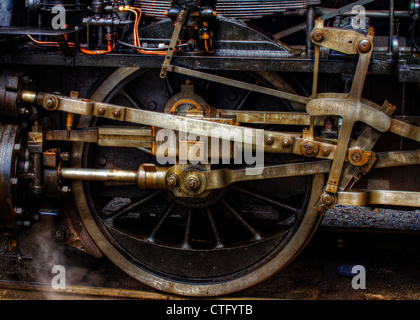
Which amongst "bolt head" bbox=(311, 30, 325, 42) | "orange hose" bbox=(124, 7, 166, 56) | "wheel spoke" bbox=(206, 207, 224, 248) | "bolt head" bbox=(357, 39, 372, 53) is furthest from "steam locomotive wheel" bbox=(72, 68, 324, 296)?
"bolt head" bbox=(357, 39, 372, 53)

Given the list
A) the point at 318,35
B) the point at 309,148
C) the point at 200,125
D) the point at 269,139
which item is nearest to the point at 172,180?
the point at 200,125

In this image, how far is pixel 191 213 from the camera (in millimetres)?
3412

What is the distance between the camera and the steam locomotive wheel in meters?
3.19

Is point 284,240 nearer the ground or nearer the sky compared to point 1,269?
nearer the sky

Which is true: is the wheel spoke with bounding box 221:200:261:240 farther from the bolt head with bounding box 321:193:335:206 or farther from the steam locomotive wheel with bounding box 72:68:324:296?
the bolt head with bounding box 321:193:335:206

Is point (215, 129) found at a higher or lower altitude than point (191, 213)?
higher

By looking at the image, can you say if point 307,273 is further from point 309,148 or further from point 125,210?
point 125,210

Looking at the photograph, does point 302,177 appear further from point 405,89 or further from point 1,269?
point 1,269

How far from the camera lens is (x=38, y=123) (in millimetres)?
3262

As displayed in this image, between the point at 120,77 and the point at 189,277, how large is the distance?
137cm

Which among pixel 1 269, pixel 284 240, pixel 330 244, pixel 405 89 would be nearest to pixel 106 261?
pixel 1 269

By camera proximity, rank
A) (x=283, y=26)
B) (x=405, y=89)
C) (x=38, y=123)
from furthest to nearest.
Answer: (x=283, y=26), (x=38, y=123), (x=405, y=89)

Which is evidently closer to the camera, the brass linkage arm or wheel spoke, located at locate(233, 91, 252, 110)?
the brass linkage arm
